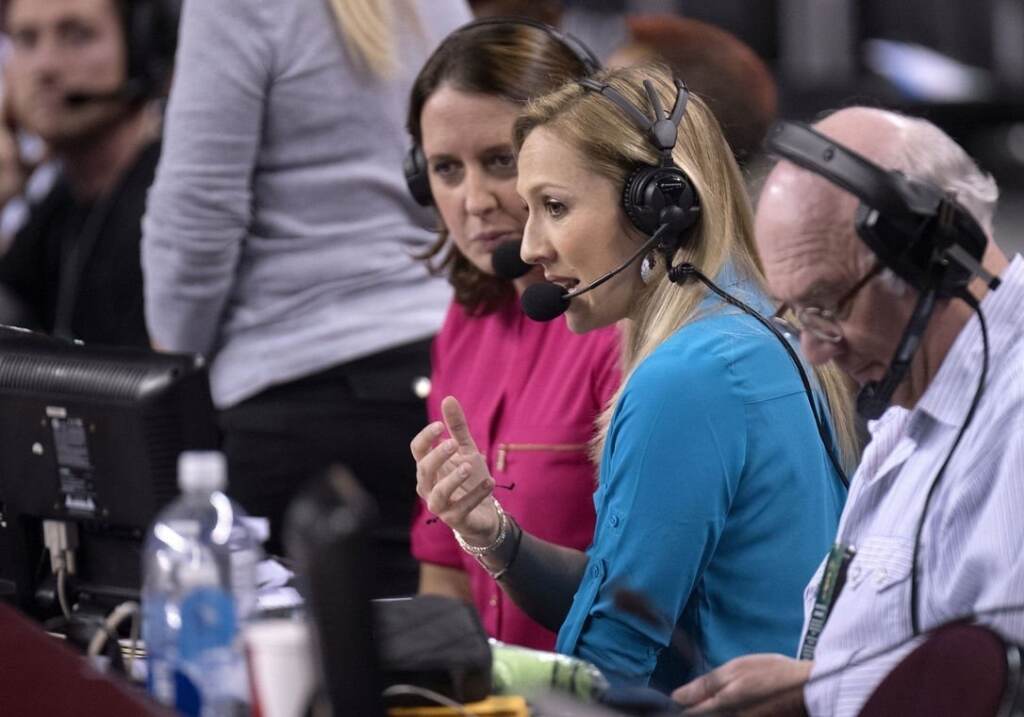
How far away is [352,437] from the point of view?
2479 millimetres

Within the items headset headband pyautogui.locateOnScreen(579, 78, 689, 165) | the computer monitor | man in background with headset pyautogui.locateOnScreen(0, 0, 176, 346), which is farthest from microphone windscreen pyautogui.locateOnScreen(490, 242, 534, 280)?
man in background with headset pyautogui.locateOnScreen(0, 0, 176, 346)

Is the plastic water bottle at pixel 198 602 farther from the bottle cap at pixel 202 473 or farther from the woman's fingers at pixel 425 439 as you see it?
the woman's fingers at pixel 425 439

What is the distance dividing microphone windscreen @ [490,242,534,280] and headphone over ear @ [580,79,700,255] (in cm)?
28

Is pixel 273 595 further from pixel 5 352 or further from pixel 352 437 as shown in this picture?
pixel 352 437

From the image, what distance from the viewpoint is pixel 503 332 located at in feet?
7.29

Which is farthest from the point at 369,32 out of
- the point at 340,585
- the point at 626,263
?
the point at 340,585

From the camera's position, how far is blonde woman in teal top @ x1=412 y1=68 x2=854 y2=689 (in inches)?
65.5

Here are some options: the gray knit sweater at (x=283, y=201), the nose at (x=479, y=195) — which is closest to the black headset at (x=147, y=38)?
the gray knit sweater at (x=283, y=201)

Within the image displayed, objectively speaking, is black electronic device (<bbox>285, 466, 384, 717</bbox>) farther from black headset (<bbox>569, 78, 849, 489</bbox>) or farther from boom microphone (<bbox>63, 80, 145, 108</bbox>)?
boom microphone (<bbox>63, 80, 145, 108</bbox>)

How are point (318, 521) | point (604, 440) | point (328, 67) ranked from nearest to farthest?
point (318, 521), point (604, 440), point (328, 67)

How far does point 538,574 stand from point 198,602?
535 mm

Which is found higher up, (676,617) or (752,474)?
(752,474)

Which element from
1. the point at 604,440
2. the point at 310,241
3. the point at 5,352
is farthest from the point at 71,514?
the point at 310,241

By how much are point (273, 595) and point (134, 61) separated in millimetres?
1936
